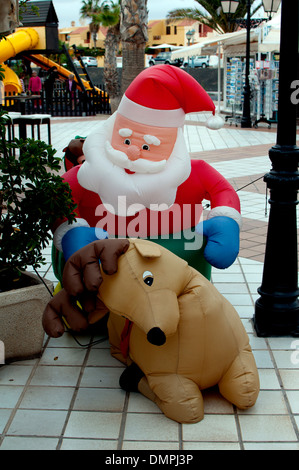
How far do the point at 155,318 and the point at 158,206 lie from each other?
117 centimetres

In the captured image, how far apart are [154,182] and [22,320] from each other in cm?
125

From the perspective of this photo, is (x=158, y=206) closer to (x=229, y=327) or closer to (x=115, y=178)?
(x=115, y=178)

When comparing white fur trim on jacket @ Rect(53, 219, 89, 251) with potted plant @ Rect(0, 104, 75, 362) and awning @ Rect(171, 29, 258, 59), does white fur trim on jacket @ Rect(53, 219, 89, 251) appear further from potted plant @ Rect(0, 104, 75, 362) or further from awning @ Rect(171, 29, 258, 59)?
awning @ Rect(171, 29, 258, 59)

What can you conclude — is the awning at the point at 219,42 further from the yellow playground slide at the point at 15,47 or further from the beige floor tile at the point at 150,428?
the beige floor tile at the point at 150,428

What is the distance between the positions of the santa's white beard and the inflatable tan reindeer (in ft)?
2.21

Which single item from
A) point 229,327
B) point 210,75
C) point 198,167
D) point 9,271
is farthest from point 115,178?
point 210,75

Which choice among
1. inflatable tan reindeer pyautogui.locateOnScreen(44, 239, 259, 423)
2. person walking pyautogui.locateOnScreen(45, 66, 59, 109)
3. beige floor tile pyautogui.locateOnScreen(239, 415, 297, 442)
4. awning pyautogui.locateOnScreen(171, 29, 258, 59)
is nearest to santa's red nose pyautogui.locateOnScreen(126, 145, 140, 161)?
inflatable tan reindeer pyautogui.locateOnScreen(44, 239, 259, 423)

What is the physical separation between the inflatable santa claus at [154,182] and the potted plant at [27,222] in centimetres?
28

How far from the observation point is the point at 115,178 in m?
3.64

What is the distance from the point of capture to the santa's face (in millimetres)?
3617

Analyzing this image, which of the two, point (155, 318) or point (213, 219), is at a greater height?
point (213, 219)

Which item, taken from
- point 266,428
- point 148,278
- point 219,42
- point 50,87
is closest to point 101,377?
point 148,278

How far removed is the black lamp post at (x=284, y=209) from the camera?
3645mm
